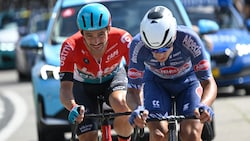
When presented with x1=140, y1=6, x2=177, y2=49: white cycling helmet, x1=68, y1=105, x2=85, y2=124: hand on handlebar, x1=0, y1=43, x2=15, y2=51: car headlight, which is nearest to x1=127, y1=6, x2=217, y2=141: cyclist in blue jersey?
x1=140, y1=6, x2=177, y2=49: white cycling helmet

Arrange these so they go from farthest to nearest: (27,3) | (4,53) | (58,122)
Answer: (27,3)
(4,53)
(58,122)

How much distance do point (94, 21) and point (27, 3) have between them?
4254 cm

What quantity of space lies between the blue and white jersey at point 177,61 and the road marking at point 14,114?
525 centimetres

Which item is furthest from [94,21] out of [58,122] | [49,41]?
[49,41]

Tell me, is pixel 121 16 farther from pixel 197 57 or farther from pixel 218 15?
pixel 218 15

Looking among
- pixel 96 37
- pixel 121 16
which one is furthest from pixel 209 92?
pixel 121 16

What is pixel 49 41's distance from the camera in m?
11.4

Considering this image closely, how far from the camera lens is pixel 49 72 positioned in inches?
414

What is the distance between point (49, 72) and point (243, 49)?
5599 millimetres

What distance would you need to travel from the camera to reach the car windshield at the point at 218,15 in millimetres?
16194

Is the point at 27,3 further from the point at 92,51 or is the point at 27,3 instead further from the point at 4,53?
the point at 92,51

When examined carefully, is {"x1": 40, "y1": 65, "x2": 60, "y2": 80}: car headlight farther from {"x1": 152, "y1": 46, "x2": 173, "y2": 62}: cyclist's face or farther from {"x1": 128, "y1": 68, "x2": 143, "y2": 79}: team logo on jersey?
{"x1": 152, "y1": 46, "x2": 173, "y2": 62}: cyclist's face

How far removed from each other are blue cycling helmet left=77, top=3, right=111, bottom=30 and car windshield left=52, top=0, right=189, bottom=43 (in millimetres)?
3729

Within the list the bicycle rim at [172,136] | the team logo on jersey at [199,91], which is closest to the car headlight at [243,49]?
the team logo on jersey at [199,91]
